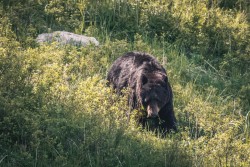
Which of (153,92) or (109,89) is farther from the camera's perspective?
(153,92)

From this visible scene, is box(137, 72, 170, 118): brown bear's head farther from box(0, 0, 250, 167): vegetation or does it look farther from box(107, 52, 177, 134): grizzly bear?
box(0, 0, 250, 167): vegetation

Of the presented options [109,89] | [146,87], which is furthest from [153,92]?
[109,89]

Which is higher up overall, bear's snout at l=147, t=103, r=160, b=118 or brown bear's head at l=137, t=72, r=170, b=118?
brown bear's head at l=137, t=72, r=170, b=118

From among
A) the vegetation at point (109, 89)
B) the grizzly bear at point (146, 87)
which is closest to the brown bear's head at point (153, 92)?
the grizzly bear at point (146, 87)

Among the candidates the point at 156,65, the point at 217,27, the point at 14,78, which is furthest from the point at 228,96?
the point at 14,78

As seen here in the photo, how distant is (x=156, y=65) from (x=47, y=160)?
316 centimetres

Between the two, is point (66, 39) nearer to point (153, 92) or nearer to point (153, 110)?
point (153, 92)

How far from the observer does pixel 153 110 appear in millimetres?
Result: 8102

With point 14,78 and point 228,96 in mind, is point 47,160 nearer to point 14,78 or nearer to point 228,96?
point 14,78

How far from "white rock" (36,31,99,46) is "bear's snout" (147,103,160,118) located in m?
2.82

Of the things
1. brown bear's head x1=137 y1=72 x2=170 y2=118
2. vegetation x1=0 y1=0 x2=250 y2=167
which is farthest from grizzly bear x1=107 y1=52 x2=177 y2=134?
vegetation x1=0 y1=0 x2=250 y2=167

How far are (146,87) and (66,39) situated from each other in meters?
2.96

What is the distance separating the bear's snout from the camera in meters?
8.04

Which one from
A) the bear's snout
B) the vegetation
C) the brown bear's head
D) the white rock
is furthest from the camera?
the white rock
